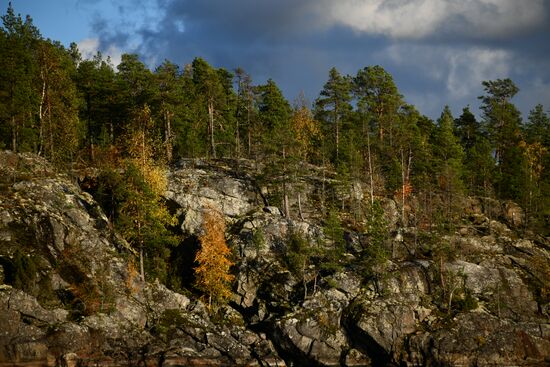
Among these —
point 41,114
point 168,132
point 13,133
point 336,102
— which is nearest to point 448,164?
point 336,102

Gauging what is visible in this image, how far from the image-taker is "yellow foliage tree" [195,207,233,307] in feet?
160

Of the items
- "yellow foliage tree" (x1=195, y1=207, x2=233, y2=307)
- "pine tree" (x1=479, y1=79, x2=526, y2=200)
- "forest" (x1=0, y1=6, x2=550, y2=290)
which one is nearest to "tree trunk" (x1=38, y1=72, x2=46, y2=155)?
"forest" (x1=0, y1=6, x2=550, y2=290)

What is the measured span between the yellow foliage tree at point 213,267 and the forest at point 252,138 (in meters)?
4.23

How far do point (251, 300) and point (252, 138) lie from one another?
3473 centimetres

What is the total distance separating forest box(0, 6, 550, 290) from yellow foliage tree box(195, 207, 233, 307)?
13.9 ft

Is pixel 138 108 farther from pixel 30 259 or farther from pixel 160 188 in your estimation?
pixel 30 259

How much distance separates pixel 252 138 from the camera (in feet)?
263

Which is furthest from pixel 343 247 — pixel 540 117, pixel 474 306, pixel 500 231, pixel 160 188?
pixel 540 117

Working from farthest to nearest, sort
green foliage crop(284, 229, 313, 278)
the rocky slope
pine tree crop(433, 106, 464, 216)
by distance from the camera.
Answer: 1. pine tree crop(433, 106, 464, 216)
2. green foliage crop(284, 229, 313, 278)
3. the rocky slope

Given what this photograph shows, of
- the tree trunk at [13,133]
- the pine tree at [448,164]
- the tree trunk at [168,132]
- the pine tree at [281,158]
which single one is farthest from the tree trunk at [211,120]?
the pine tree at [448,164]

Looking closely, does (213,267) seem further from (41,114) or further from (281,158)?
(41,114)

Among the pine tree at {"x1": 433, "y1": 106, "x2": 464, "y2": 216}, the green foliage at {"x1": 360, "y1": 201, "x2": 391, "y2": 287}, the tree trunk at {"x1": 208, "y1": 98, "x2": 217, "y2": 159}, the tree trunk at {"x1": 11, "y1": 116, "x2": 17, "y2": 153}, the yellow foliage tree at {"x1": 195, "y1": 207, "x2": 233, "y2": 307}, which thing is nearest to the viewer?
the yellow foliage tree at {"x1": 195, "y1": 207, "x2": 233, "y2": 307}

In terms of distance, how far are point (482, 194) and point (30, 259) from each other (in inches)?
2441

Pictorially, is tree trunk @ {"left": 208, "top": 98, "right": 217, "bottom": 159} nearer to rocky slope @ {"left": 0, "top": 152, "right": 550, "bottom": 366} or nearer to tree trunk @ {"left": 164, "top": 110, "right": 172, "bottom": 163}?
tree trunk @ {"left": 164, "top": 110, "right": 172, "bottom": 163}
